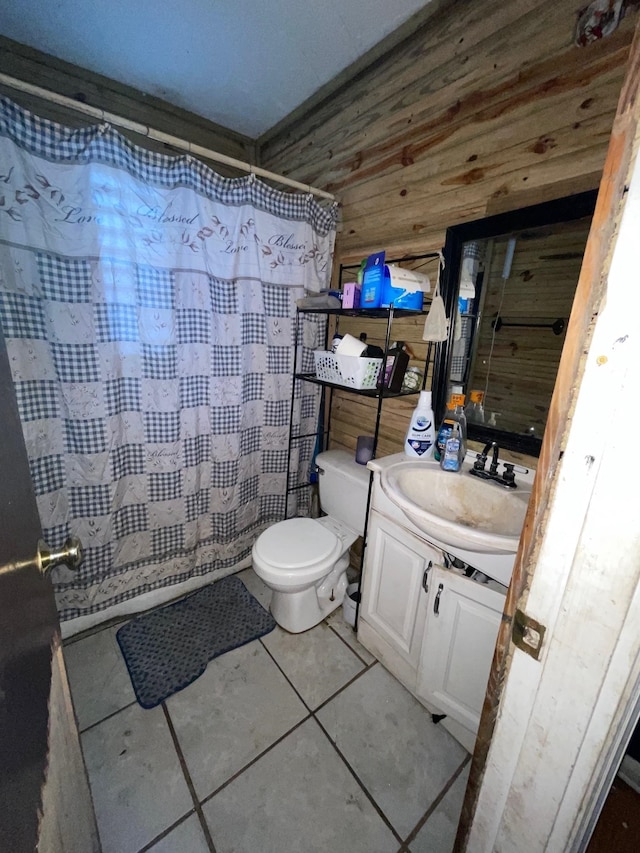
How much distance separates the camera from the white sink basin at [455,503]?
0.92 m

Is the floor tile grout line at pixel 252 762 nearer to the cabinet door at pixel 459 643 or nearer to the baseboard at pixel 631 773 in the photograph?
the cabinet door at pixel 459 643

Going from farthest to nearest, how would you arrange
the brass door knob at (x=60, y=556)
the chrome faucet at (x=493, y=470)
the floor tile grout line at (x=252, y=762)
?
the chrome faucet at (x=493, y=470) < the floor tile grout line at (x=252, y=762) < the brass door knob at (x=60, y=556)

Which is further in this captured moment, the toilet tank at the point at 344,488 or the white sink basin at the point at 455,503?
the toilet tank at the point at 344,488

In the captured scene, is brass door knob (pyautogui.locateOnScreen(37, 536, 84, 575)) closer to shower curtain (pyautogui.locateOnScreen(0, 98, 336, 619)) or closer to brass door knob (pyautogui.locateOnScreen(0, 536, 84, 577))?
brass door knob (pyautogui.locateOnScreen(0, 536, 84, 577))

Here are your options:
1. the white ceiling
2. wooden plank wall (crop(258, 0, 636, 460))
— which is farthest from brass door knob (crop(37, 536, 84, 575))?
the white ceiling

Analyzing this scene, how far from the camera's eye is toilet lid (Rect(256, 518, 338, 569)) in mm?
1444

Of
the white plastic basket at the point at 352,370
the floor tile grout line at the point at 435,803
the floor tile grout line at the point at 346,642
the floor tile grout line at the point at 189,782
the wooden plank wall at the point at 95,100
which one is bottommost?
the floor tile grout line at the point at 435,803

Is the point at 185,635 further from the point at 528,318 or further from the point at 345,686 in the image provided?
Answer: the point at 528,318

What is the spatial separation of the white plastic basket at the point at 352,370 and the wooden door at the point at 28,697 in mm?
1149

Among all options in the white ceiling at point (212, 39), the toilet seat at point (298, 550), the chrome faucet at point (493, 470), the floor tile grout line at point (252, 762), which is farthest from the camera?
the toilet seat at point (298, 550)

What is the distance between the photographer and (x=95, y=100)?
1624mm

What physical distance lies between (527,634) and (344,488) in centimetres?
119

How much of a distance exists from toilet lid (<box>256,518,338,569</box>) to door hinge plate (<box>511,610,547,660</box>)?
1040 mm

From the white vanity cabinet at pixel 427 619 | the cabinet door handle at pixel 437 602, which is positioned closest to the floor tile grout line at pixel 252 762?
the white vanity cabinet at pixel 427 619
